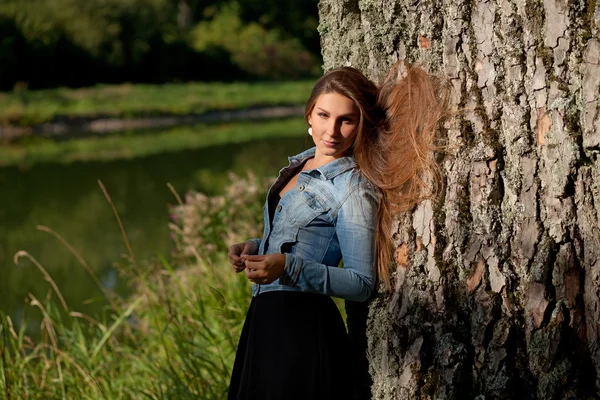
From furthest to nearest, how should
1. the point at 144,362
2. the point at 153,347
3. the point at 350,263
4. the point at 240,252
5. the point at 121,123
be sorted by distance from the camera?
the point at 121,123 < the point at 153,347 < the point at 144,362 < the point at 240,252 < the point at 350,263

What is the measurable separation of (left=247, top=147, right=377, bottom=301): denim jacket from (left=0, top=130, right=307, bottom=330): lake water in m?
2.90

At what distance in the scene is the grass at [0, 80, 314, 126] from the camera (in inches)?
917

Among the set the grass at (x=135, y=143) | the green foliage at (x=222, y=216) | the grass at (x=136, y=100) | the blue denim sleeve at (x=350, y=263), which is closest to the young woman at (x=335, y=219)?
the blue denim sleeve at (x=350, y=263)

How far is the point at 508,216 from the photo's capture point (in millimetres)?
2041

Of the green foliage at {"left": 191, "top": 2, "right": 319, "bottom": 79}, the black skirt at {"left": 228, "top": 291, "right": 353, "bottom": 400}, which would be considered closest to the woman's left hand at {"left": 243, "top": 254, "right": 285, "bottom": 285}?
the black skirt at {"left": 228, "top": 291, "right": 353, "bottom": 400}

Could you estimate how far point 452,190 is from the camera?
211 centimetres

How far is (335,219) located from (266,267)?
227mm

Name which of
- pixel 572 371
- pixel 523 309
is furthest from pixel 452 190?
pixel 572 371

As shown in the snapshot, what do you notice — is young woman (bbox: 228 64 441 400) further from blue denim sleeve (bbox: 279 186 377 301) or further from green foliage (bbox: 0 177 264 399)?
green foliage (bbox: 0 177 264 399)

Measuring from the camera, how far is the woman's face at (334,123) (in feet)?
7.32

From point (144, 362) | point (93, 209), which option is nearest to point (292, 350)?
point (144, 362)

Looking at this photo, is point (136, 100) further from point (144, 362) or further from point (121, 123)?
point (144, 362)

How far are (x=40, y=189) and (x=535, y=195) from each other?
1235cm

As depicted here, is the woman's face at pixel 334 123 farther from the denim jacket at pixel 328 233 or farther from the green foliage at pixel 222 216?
the green foliage at pixel 222 216
